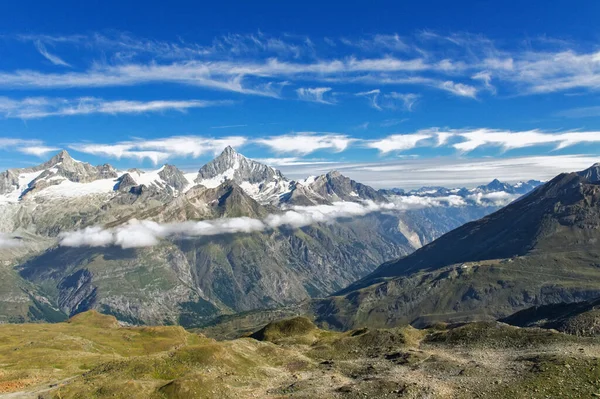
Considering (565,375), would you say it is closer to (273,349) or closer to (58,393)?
(273,349)

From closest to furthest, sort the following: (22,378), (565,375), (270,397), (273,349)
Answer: (565,375), (270,397), (22,378), (273,349)

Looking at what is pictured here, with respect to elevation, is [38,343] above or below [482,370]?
below

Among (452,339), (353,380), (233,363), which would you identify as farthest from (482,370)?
(233,363)

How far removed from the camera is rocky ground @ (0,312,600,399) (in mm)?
76625

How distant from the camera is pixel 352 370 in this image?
10056cm

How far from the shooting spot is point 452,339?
410 feet

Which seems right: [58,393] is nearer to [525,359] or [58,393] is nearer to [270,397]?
[270,397]

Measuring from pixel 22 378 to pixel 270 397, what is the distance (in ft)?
209

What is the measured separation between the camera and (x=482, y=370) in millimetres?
86188

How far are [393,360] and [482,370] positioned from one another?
25195 mm

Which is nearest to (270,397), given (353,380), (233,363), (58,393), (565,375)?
(353,380)

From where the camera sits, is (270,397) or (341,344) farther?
(341,344)

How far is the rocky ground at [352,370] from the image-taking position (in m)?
76.6

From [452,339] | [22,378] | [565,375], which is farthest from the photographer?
[452,339]
